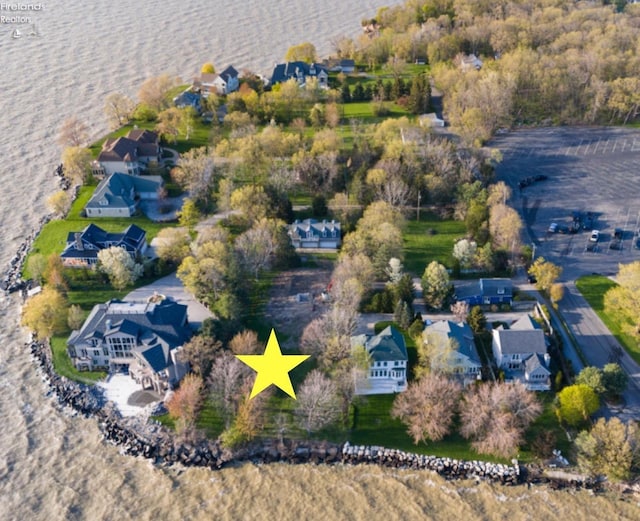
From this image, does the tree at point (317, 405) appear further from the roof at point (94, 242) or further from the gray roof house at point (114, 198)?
the gray roof house at point (114, 198)

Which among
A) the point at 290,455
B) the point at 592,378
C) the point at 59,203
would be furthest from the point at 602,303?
the point at 59,203

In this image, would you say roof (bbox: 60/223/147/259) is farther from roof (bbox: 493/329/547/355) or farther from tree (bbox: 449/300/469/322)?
roof (bbox: 493/329/547/355)

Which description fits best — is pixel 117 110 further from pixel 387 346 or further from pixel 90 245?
pixel 387 346

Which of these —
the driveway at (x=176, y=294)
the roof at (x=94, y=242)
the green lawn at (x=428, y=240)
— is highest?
the roof at (x=94, y=242)

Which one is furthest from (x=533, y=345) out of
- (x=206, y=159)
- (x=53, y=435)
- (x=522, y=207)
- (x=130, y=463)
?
(x=206, y=159)

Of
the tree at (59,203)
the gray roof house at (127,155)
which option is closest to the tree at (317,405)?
the tree at (59,203)

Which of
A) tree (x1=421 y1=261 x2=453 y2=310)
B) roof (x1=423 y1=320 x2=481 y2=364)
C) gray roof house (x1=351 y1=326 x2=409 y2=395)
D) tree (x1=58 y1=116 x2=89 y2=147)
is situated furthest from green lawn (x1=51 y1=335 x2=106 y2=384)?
tree (x1=58 y1=116 x2=89 y2=147)
